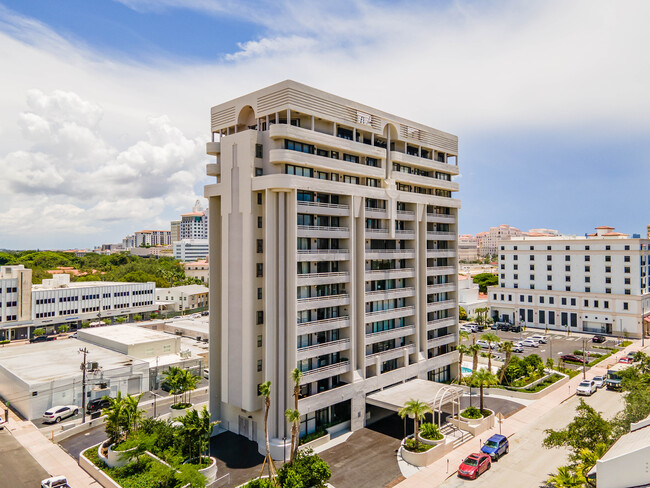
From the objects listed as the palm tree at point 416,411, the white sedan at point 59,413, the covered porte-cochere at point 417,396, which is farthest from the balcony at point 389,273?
the white sedan at point 59,413

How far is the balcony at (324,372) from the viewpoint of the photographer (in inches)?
1854

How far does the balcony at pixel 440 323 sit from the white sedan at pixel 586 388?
19.8 m

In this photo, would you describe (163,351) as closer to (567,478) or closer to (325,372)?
(325,372)

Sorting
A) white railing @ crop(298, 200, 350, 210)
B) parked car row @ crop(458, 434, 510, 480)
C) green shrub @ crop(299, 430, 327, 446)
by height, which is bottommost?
parked car row @ crop(458, 434, 510, 480)

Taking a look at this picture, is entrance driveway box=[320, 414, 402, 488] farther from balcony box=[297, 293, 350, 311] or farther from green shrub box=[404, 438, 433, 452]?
balcony box=[297, 293, 350, 311]

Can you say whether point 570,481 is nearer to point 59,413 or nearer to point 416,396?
point 416,396

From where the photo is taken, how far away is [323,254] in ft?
164

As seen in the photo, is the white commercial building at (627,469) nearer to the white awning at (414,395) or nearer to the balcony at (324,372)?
the white awning at (414,395)

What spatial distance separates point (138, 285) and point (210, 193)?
323ft

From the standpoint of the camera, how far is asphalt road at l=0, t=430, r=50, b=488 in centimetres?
4119

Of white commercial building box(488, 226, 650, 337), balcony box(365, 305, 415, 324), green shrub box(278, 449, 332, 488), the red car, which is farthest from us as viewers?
white commercial building box(488, 226, 650, 337)

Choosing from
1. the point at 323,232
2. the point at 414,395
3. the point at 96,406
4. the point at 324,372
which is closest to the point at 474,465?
the point at 414,395

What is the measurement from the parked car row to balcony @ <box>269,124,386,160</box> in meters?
35.9

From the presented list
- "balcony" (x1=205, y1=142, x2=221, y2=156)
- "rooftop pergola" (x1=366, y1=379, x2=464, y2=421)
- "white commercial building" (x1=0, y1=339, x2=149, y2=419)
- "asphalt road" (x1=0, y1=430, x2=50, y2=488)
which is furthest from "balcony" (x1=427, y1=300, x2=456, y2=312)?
"asphalt road" (x1=0, y1=430, x2=50, y2=488)
